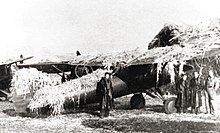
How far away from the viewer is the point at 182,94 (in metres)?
14.1

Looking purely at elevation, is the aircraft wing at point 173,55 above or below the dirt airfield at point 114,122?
above

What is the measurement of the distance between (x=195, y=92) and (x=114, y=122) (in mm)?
3794

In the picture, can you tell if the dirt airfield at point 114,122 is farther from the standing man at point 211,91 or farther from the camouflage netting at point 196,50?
the camouflage netting at point 196,50

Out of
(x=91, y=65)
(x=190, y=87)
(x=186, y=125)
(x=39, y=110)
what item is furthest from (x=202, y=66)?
(x=39, y=110)

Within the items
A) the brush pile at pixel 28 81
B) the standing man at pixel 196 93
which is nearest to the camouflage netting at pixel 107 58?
the brush pile at pixel 28 81

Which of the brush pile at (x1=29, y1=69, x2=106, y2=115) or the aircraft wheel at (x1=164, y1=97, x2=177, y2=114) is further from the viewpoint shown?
the aircraft wheel at (x1=164, y1=97, x2=177, y2=114)

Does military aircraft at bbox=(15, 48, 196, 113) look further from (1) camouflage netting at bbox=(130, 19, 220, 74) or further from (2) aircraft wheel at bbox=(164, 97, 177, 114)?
(1) camouflage netting at bbox=(130, 19, 220, 74)

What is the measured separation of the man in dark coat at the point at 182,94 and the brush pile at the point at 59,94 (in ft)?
11.4

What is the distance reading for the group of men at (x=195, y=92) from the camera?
1363 cm

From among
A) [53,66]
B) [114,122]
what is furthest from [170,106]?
[53,66]

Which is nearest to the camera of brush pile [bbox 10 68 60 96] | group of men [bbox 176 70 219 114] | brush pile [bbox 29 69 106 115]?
brush pile [bbox 29 69 106 115]

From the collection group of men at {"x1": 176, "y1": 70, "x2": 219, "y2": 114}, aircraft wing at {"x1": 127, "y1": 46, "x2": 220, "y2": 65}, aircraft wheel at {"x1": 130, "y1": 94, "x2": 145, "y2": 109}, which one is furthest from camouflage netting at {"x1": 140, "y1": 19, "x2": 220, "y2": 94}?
aircraft wheel at {"x1": 130, "y1": 94, "x2": 145, "y2": 109}

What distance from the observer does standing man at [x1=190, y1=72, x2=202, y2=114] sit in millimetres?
13789

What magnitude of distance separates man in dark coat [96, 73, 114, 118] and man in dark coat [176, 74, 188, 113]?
9.14ft
